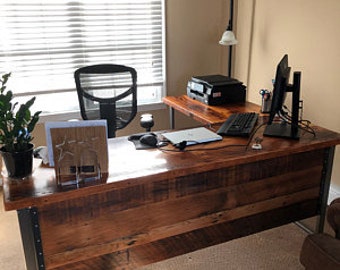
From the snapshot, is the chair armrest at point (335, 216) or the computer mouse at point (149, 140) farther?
the computer mouse at point (149, 140)

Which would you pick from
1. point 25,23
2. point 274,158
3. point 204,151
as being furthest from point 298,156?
point 25,23

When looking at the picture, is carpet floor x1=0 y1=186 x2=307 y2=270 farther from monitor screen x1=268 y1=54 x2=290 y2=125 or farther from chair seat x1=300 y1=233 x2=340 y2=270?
monitor screen x1=268 y1=54 x2=290 y2=125

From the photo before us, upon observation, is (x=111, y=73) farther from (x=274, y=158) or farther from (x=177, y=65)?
(x=274, y=158)

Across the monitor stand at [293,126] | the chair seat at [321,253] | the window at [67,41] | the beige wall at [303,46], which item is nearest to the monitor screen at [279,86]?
the monitor stand at [293,126]

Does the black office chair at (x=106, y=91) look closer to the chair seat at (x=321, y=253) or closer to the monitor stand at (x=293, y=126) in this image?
the monitor stand at (x=293, y=126)

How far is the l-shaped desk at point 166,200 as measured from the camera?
1518 mm

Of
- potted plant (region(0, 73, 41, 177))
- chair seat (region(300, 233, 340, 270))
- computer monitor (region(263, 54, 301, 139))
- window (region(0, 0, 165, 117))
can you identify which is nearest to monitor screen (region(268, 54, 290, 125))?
computer monitor (region(263, 54, 301, 139))

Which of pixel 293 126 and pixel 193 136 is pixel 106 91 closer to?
pixel 193 136

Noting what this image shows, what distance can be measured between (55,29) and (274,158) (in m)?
2.18

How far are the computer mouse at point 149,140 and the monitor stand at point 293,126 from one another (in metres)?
0.66

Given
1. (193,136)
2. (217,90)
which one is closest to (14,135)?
(193,136)

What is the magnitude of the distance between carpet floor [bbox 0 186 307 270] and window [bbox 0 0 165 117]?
133cm

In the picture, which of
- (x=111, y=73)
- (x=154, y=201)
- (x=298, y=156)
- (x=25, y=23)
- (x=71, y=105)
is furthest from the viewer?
(x=71, y=105)

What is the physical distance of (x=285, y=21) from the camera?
301 centimetres
